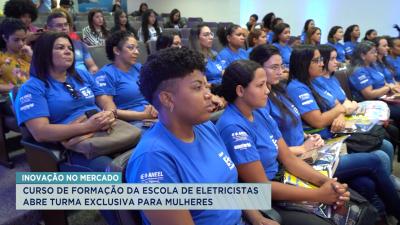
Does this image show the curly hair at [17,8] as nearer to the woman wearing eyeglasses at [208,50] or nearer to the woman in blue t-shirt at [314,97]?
the woman wearing eyeglasses at [208,50]

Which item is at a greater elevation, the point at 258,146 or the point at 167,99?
the point at 167,99

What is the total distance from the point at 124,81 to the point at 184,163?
147 cm

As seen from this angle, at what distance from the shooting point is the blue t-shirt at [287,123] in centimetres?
182

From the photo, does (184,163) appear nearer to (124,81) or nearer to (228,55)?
(124,81)

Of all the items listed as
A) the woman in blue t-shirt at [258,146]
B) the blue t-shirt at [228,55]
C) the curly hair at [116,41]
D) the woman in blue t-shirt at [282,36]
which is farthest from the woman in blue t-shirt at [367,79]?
the curly hair at [116,41]

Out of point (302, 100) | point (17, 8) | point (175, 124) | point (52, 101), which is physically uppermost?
point (17, 8)

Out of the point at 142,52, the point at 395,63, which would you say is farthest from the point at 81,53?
the point at 395,63

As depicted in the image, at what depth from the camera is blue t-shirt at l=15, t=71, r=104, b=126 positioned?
1663 millimetres

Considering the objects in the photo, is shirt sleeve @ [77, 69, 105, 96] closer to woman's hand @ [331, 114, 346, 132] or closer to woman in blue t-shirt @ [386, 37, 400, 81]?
woman's hand @ [331, 114, 346, 132]

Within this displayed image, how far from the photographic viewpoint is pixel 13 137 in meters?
2.80

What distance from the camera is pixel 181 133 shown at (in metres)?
1.07

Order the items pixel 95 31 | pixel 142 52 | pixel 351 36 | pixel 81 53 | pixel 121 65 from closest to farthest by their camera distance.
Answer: pixel 121 65 → pixel 81 53 → pixel 142 52 → pixel 95 31 → pixel 351 36

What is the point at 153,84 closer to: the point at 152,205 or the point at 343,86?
the point at 152,205

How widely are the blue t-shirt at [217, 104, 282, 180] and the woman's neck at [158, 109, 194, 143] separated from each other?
327 millimetres
